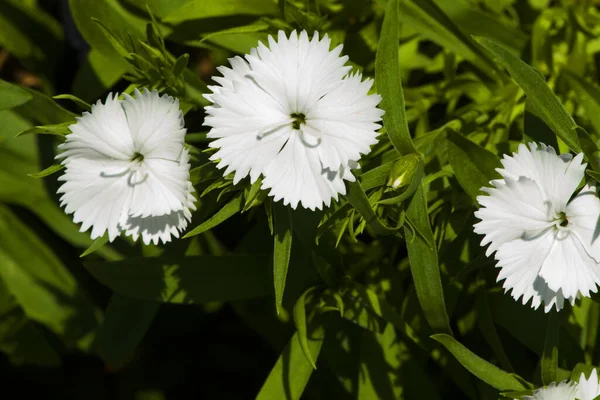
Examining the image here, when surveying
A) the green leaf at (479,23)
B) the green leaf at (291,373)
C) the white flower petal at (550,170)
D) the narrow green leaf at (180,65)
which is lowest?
the green leaf at (291,373)

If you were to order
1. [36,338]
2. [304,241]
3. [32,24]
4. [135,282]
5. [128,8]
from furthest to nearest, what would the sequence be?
[32,24]
[36,338]
[128,8]
[135,282]
[304,241]

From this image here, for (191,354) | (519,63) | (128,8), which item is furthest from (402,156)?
(191,354)

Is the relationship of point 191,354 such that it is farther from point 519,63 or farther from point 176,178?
point 519,63

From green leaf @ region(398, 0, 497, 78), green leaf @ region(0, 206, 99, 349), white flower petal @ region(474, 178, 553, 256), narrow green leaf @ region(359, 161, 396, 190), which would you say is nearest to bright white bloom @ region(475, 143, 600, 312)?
white flower petal @ region(474, 178, 553, 256)

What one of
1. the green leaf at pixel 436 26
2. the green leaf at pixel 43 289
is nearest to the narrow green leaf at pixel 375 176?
the green leaf at pixel 436 26

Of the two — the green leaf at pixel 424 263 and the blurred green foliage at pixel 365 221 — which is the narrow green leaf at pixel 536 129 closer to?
the blurred green foliage at pixel 365 221

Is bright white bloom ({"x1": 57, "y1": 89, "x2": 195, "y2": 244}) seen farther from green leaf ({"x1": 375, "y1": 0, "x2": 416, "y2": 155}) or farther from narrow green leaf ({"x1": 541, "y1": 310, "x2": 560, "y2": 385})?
narrow green leaf ({"x1": 541, "y1": 310, "x2": 560, "y2": 385})

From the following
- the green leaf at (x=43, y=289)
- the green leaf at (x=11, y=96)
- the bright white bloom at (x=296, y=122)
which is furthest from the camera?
the green leaf at (x=43, y=289)
